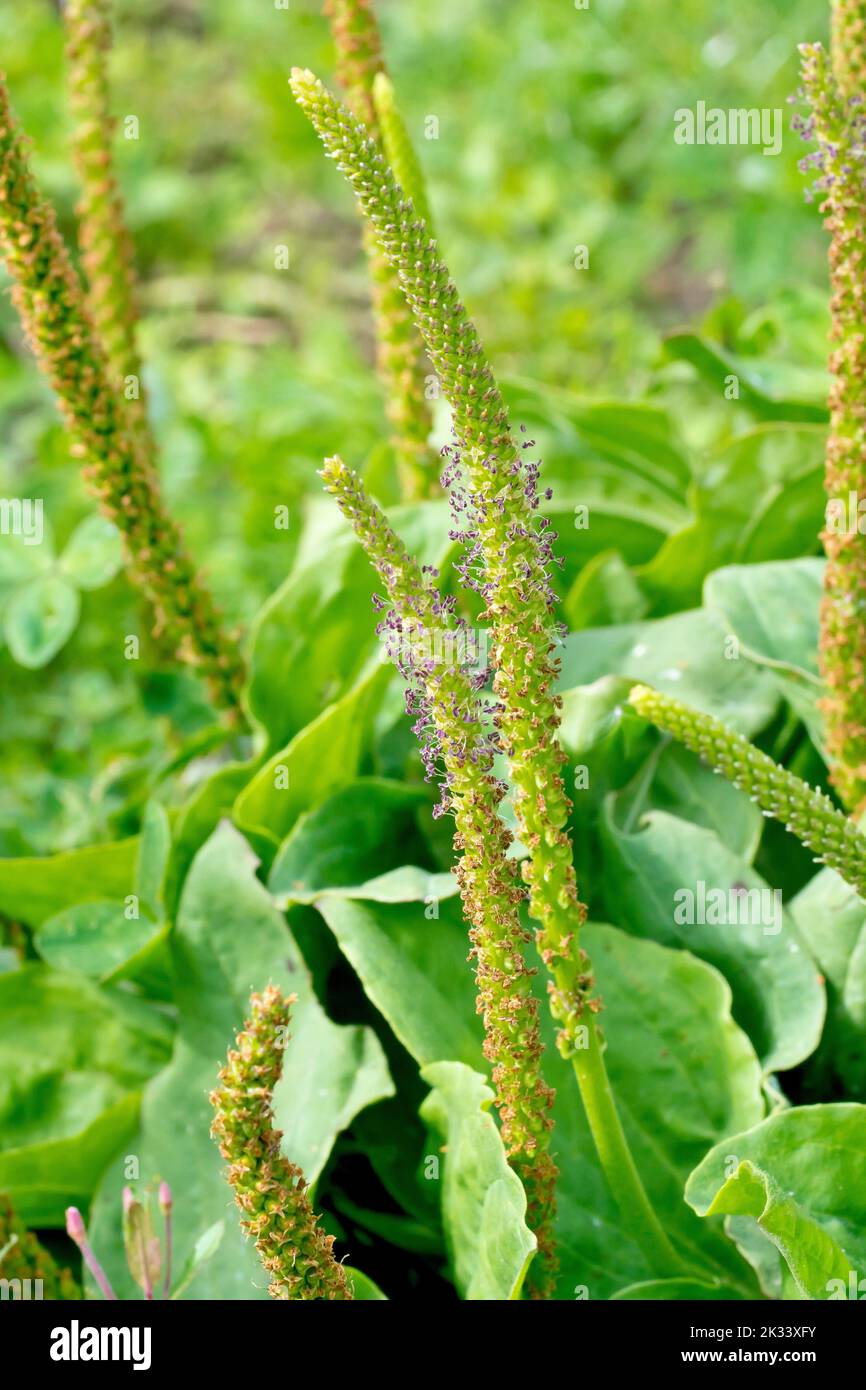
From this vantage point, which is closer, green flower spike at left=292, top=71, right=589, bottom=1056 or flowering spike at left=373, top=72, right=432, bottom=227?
green flower spike at left=292, top=71, right=589, bottom=1056

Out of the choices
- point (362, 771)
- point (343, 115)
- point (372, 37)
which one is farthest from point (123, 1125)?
point (372, 37)

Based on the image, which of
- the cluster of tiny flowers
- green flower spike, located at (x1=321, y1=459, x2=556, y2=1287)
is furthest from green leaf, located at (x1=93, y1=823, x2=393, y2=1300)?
the cluster of tiny flowers

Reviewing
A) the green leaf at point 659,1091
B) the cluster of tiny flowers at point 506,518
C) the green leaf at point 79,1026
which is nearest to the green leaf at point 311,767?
the green leaf at point 79,1026

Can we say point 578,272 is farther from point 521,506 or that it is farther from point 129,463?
point 521,506

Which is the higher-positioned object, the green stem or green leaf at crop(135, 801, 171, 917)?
green leaf at crop(135, 801, 171, 917)

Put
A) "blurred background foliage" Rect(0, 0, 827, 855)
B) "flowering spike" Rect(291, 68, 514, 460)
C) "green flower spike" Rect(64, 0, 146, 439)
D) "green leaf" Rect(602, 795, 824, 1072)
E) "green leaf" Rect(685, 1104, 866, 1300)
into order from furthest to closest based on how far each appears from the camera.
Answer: "blurred background foliage" Rect(0, 0, 827, 855) < "green flower spike" Rect(64, 0, 146, 439) < "green leaf" Rect(602, 795, 824, 1072) < "green leaf" Rect(685, 1104, 866, 1300) < "flowering spike" Rect(291, 68, 514, 460)

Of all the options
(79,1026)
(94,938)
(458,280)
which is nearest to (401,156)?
(94,938)

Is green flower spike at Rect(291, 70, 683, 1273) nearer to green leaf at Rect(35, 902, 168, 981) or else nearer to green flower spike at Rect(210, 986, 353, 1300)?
green flower spike at Rect(210, 986, 353, 1300)
